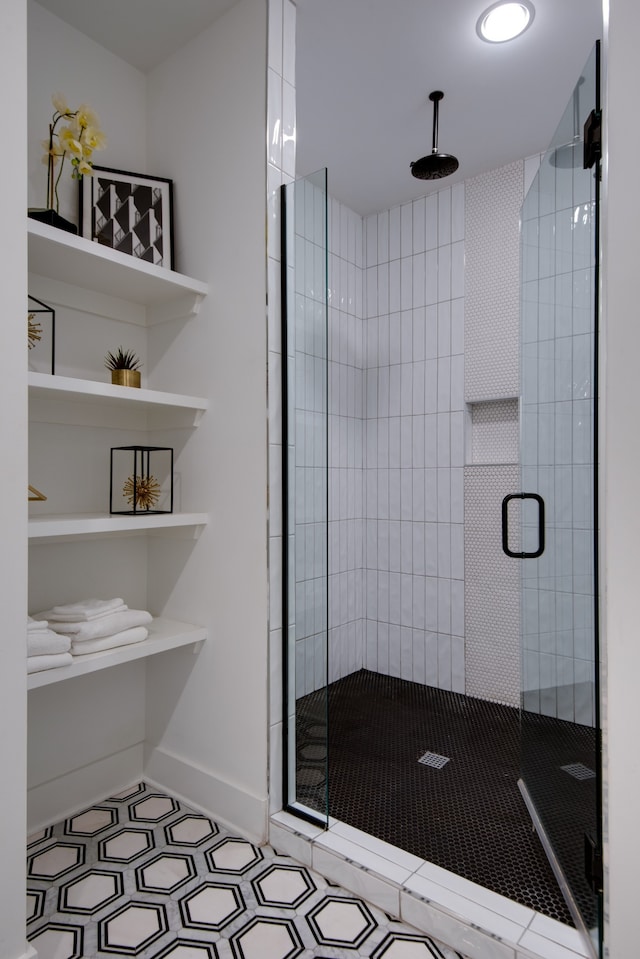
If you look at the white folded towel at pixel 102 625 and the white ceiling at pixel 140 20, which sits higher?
the white ceiling at pixel 140 20

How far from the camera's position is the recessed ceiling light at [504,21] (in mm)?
1795

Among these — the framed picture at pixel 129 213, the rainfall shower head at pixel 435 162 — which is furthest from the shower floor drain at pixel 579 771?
the rainfall shower head at pixel 435 162

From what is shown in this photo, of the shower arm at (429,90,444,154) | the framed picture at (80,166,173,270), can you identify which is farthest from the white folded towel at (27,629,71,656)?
the shower arm at (429,90,444,154)

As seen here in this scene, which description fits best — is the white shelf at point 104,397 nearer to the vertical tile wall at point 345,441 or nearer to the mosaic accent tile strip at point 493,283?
the vertical tile wall at point 345,441

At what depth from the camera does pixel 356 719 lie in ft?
8.39

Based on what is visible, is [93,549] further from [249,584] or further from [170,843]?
[170,843]

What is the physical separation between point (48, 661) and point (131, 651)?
0.84ft

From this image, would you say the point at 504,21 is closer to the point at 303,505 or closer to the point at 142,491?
the point at 303,505

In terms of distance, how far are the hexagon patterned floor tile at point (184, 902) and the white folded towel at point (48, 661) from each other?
593 mm

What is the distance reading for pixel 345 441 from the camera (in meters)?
3.20

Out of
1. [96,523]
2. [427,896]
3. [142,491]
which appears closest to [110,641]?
[96,523]

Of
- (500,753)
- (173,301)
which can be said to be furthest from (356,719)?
(173,301)

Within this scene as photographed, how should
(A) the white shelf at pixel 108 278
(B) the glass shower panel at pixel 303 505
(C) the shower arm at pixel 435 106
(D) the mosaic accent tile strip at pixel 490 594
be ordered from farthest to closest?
1. (D) the mosaic accent tile strip at pixel 490 594
2. (C) the shower arm at pixel 435 106
3. (B) the glass shower panel at pixel 303 505
4. (A) the white shelf at pixel 108 278

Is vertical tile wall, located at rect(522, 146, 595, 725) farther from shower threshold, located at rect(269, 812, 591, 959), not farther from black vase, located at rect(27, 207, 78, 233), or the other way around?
black vase, located at rect(27, 207, 78, 233)
